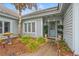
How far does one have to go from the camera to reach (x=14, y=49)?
3.78 m

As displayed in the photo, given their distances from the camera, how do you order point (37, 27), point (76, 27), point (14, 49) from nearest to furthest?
point (76, 27) < point (14, 49) < point (37, 27)

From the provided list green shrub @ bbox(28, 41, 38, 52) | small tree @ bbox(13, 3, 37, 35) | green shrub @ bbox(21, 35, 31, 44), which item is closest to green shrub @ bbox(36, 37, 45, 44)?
green shrub @ bbox(28, 41, 38, 52)

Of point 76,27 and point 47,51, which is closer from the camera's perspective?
point 76,27

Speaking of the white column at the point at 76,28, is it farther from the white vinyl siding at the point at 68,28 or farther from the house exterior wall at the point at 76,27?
the white vinyl siding at the point at 68,28

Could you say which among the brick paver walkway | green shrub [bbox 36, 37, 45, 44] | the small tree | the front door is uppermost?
the small tree

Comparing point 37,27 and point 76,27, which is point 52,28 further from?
point 76,27

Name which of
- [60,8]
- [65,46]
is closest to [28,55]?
[65,46]

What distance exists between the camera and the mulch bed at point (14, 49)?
374 centimetres

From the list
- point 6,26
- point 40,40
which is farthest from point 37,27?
point 6,26

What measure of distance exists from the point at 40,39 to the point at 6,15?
1.24 meters

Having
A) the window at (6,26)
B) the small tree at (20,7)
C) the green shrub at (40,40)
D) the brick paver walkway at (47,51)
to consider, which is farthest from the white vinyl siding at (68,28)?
the window at (6,26)

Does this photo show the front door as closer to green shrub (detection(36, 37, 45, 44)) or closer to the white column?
green shrub (detection(36, 37, 45, 44))

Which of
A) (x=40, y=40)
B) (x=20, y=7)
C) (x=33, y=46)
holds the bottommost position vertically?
(x=33, y=46)

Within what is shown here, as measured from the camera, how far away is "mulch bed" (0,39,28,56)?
12.3 feet
